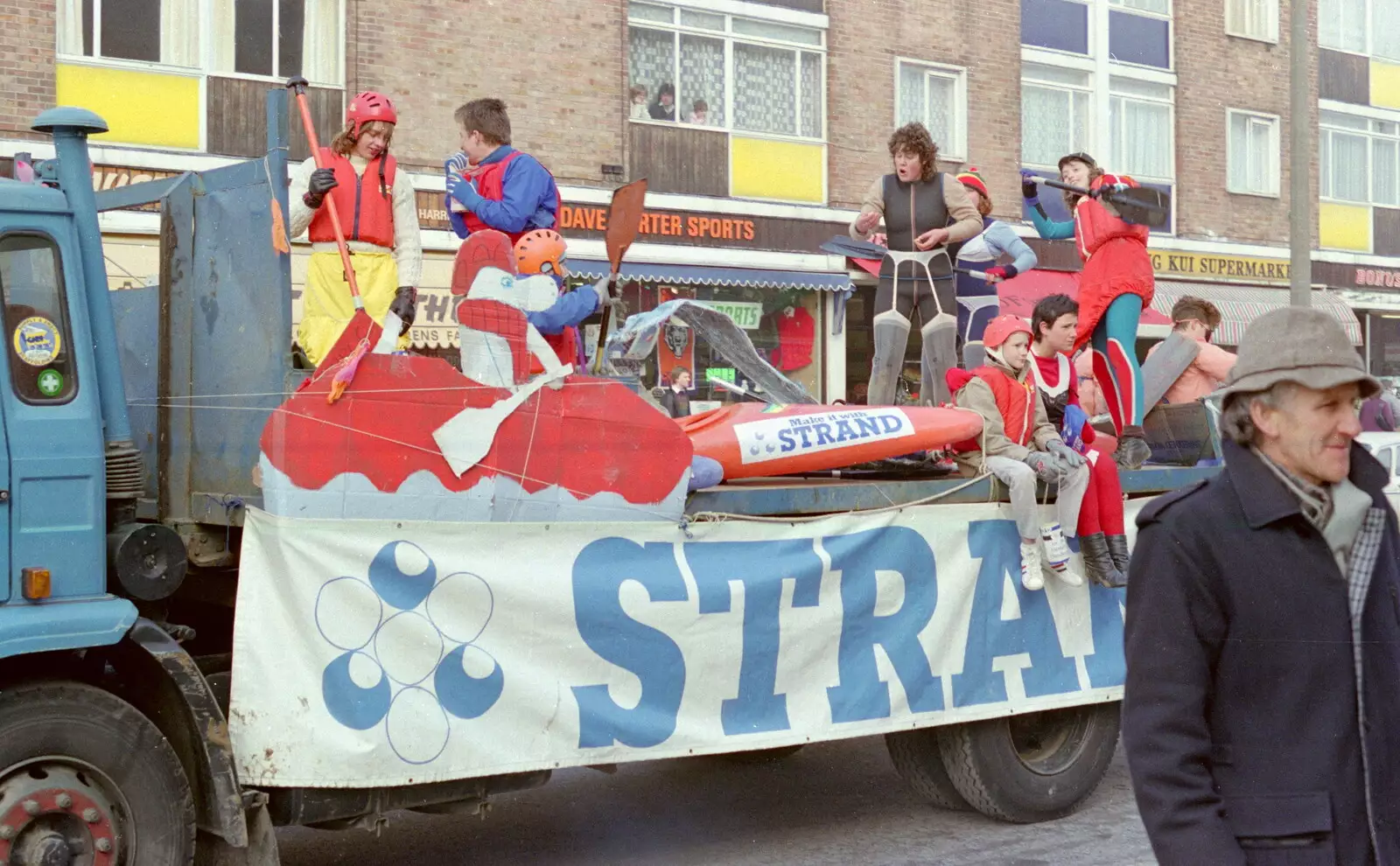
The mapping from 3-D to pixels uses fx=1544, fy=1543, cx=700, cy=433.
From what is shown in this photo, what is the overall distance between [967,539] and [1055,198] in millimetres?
18079

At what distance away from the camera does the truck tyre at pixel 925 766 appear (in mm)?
6613

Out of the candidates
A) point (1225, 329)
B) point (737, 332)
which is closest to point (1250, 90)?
point (1225, 329)

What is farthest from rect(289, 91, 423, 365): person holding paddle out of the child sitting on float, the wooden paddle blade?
the child sitting on float

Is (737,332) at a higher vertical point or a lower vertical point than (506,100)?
lower

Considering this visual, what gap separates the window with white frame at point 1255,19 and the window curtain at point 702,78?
11144mm

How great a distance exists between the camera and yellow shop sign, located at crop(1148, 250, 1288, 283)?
25391 mm

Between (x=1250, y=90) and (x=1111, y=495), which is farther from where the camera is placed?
(x=1250, y=90)

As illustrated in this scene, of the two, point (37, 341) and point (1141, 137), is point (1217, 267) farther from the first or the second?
point (37, 341)

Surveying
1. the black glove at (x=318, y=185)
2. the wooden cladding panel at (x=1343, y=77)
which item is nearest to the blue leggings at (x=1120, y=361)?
the black glove at (x=318, y=185)

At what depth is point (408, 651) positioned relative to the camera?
4.81m

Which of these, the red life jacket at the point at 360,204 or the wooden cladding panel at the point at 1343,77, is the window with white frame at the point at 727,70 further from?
the red life jacket at the point at 360,204

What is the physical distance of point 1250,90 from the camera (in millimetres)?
26875

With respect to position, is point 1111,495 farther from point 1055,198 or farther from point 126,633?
point 1055,198

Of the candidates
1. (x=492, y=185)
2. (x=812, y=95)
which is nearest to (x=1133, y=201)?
(x=492, y=185)
